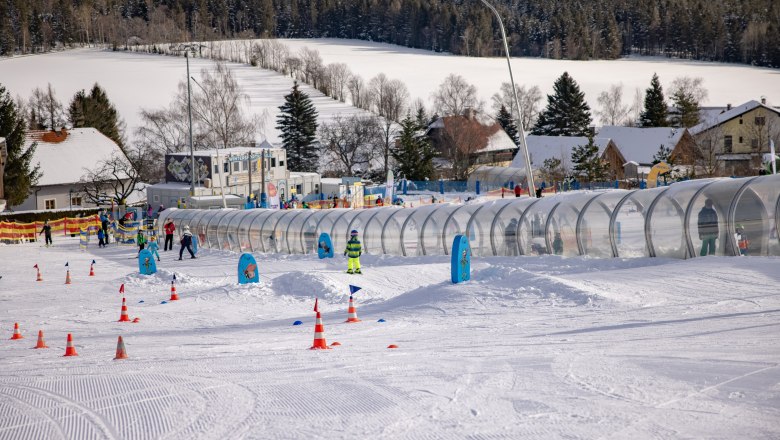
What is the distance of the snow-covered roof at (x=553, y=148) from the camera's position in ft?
246

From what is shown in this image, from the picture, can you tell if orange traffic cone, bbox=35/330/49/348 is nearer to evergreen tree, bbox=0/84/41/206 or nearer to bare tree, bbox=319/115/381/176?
evergreen tree, bbox=0/84/41/206

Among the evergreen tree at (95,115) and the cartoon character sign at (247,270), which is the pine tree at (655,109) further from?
the cartoon character sign at (247,270)

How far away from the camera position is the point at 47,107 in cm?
10444

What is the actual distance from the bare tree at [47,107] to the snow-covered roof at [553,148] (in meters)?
57.4

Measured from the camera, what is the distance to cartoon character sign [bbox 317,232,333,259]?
27516mm

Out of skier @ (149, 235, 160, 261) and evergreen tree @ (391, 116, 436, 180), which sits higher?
evergreen tree @ (391, 116, 436, 180)

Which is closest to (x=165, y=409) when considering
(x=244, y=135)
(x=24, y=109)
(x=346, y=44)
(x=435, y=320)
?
(x=435, y=320)

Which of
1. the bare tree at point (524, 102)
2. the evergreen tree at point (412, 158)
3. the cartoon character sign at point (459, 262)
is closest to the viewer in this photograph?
the cartoon character sign at point (459, 262)

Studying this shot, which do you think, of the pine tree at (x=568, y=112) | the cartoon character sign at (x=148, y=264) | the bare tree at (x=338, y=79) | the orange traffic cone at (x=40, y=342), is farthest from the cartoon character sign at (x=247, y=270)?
the bare tree at (x=338, y=79)

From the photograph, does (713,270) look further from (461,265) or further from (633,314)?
(461,265)

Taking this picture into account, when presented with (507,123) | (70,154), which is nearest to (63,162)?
(70,154)

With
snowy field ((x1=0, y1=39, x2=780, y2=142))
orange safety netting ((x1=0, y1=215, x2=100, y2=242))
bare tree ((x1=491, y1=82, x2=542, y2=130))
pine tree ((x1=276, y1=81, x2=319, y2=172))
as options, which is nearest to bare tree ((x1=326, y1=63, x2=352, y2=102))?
snowy field ((x1=0, y1=39, x2=780, y2=142))

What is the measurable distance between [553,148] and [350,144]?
22.6m

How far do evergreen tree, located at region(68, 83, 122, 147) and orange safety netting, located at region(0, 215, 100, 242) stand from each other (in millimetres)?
42544
